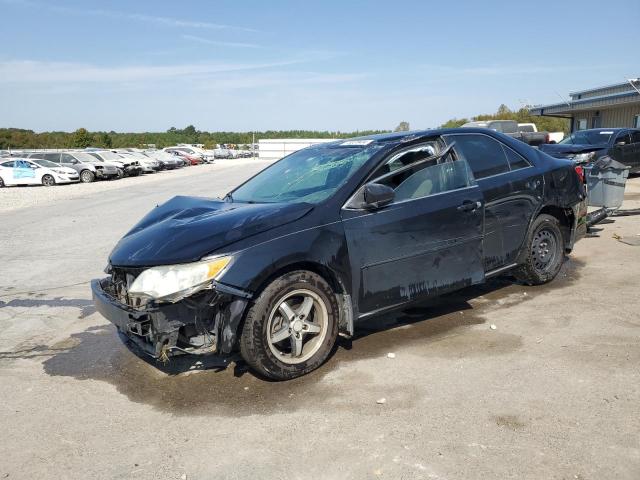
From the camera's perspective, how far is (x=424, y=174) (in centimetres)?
474

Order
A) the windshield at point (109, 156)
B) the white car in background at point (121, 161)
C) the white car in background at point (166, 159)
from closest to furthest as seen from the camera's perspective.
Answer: the white car in background at point (121, 161) → the windshield at point (109, 156) → the white car in background at point (166, 159)

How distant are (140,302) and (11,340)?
2189 millimetres

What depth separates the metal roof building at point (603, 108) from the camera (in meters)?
25.4

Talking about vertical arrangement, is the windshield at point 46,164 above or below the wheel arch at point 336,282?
above

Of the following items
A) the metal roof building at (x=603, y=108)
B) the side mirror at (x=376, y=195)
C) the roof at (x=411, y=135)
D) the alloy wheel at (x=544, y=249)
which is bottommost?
the alloy wheel at (x=544, y=249)

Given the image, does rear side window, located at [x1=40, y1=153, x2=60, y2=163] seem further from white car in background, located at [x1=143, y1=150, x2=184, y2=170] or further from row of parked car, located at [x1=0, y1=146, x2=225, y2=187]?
white car in background, located at [x1=143, y1=150, x2=184, y2=170]

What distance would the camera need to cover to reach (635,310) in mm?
5117

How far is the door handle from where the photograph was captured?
4820 mm

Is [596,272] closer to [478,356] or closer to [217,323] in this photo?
[478,356]

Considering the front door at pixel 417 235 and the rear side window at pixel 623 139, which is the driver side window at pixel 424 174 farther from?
the rear side window at pixel 623 139

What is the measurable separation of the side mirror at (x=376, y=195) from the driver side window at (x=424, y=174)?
0.81 feet

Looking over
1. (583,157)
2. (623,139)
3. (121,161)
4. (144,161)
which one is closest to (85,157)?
(121,161)

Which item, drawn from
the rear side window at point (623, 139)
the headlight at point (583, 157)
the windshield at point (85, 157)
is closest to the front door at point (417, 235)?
the headlight at point (583, 157)

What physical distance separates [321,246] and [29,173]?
26603 millimetres
